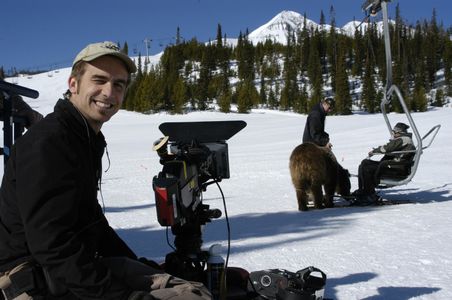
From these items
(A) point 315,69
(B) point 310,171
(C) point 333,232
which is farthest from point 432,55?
(C) point 333,232

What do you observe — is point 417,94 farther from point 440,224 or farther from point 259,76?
point 440,224

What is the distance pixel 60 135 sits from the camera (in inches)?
74.7

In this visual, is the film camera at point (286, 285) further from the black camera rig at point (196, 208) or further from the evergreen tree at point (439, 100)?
the evergreen tree at point (439, 100)

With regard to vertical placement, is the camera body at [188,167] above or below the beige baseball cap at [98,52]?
below

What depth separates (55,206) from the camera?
1814mm

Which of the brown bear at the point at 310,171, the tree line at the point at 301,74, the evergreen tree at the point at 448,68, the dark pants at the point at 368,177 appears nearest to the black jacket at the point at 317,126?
the brown bear at the point at 310,171

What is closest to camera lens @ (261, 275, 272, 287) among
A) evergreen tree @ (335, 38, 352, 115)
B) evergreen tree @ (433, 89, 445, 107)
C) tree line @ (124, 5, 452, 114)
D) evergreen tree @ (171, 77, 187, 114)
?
tree line @ (124, 5, 452, 114)

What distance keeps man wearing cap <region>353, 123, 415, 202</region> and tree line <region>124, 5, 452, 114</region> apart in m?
50.3

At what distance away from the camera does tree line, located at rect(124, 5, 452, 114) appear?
65.2 meters

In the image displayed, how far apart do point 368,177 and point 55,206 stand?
22.3ft

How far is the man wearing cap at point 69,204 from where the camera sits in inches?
71.2

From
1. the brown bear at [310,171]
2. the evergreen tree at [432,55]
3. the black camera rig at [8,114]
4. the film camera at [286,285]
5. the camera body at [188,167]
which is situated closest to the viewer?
the camera body at [188,167]

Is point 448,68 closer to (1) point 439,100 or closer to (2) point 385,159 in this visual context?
(1) point 439,100

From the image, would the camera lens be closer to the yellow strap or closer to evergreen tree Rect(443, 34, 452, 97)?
the yellow strap
